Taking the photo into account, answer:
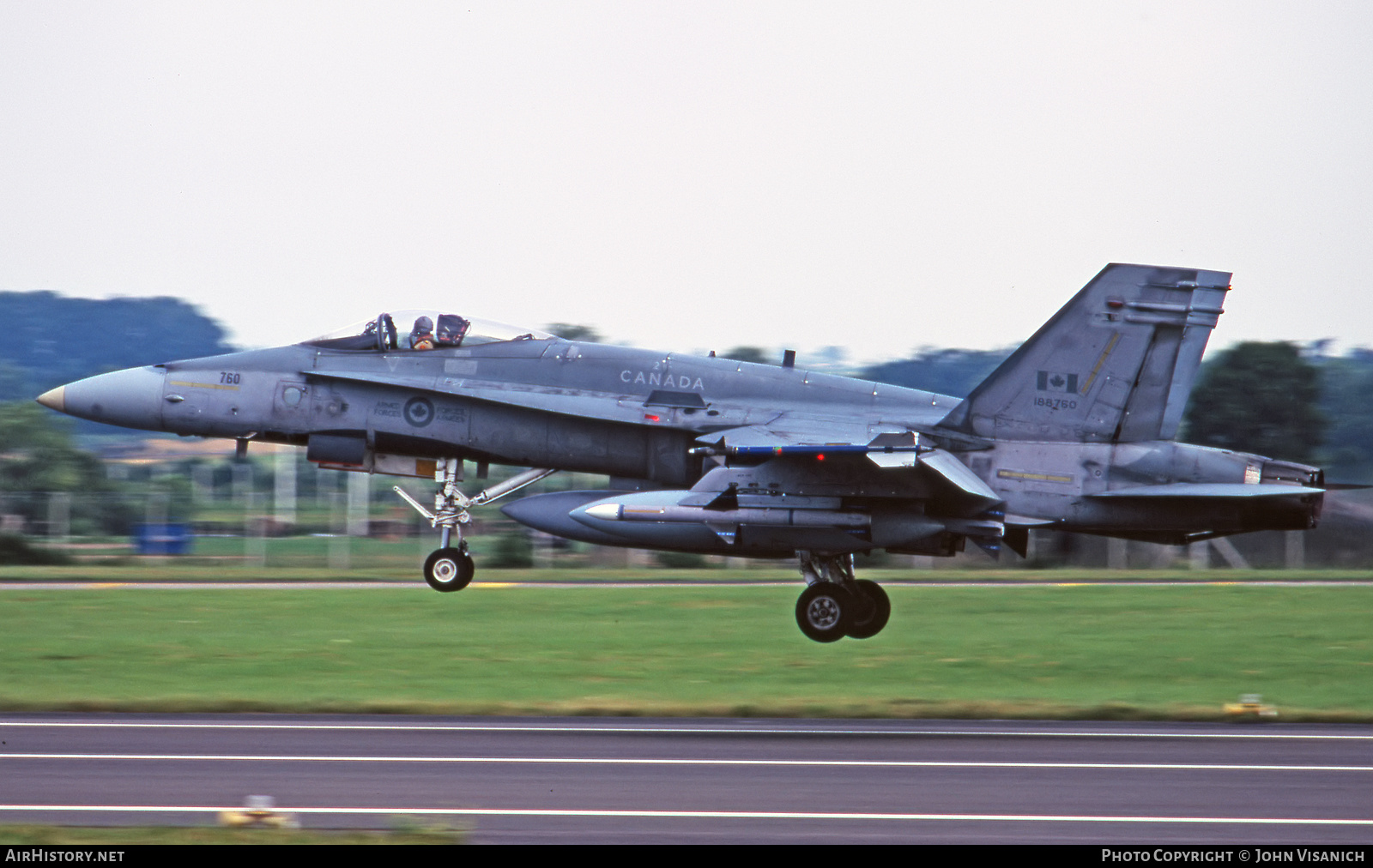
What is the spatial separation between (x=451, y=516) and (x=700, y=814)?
26.6 feet

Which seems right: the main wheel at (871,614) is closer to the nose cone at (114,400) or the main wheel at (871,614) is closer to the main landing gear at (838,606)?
the main landing gear at (838,606)

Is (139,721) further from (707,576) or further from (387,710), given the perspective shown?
(707,576)

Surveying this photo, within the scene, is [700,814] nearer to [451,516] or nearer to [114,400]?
[451,516]

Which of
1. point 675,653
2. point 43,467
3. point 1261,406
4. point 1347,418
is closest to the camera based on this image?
point 675,653

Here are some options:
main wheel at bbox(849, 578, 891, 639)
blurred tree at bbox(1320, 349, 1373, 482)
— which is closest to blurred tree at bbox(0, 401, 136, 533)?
main wheel at bbox(849, 578, 891, 639)

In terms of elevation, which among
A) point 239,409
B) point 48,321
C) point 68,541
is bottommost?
point 68,541

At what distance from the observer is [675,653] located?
894 inches

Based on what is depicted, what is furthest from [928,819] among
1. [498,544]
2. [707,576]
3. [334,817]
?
[498,544]

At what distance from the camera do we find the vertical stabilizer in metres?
18.0

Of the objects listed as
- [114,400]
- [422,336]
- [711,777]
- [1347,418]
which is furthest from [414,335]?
[1347,418]

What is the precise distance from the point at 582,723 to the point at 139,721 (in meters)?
4.79

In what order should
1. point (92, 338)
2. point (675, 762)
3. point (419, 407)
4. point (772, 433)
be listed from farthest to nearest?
1. point (92, 338)
2. point (419, 407)
3. point (772, 433)
4. point (675, 762)

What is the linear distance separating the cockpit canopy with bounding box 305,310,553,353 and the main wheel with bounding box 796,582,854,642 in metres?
4.86

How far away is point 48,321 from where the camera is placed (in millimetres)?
83625
